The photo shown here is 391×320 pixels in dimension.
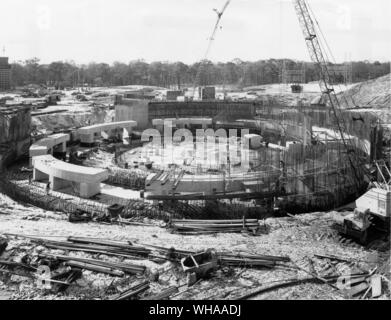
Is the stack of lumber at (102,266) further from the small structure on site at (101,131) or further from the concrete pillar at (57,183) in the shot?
the small structure on site at (101,131)

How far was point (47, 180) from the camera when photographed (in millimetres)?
21906

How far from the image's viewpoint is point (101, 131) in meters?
33.5

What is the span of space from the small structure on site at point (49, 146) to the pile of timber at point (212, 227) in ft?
40.8

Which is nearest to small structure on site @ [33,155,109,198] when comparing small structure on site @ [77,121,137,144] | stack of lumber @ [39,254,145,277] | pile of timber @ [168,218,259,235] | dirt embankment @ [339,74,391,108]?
pile of timber @ [168,218,259,235]

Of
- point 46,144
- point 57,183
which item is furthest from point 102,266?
point 46,144

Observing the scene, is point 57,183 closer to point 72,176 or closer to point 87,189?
point 72,176

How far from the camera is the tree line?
92.4 metres

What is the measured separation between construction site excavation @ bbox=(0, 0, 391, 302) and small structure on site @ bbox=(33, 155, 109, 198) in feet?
0.21

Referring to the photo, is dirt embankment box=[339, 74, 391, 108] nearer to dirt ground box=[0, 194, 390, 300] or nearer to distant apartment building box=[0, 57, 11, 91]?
dirt ground box=[0, 194, 390, 300]

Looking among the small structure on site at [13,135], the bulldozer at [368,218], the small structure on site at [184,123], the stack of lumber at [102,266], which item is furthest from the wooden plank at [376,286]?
the small structure on site at [184,123]

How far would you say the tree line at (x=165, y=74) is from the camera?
92375 mm
